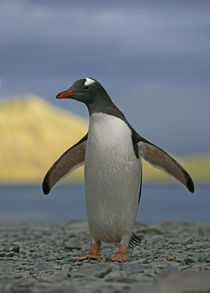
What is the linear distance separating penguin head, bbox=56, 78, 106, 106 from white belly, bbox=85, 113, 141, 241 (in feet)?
0.72

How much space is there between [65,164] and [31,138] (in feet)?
340

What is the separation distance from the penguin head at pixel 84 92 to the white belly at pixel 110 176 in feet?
0.72

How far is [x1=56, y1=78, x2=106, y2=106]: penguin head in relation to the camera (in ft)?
18.2

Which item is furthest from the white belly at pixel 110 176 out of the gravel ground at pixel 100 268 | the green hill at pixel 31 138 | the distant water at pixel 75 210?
the green hill at pixel 31 138

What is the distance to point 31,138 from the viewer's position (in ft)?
357

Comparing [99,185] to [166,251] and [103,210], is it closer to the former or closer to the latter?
[103,210]

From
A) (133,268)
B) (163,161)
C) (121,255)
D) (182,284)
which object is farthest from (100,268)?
(163,161)

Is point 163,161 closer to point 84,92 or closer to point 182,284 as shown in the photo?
point 84,92

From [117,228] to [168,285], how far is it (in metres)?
2.16

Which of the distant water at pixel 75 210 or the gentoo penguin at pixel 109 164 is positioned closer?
the gentoo penguin at pixel 109 164

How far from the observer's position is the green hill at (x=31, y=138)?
346 feet

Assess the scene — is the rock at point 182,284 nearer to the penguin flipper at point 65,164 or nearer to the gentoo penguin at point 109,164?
the gentoo penguin at point 109,164

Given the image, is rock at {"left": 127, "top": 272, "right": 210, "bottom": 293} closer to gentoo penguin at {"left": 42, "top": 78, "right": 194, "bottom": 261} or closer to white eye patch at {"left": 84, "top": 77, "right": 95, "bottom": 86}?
gentoo penguin at {"left": 42, "top": 78, "right": 194, "bottom": 261}

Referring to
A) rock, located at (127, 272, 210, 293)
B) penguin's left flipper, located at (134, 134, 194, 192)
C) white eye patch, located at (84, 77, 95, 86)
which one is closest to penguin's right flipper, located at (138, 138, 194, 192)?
penguin's left flipper, located at (134, 134, 194, 192)
